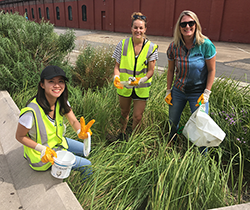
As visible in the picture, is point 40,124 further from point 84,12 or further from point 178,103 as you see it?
point 84,12

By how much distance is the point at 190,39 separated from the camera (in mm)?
2535

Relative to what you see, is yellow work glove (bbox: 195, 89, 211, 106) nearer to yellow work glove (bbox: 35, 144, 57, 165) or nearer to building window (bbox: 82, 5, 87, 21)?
yellow work glove (bbox: 35, 144, 57, 165)

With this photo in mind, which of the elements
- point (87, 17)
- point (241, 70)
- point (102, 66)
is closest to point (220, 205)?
point (102, 66)

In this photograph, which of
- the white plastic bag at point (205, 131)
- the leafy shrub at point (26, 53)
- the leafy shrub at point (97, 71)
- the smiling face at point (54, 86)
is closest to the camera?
the smiling face at point (54, 86)

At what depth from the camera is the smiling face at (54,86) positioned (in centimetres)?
205

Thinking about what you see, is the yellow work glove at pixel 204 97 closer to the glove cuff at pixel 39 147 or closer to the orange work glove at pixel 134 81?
the orange work glove at pixel 134 81

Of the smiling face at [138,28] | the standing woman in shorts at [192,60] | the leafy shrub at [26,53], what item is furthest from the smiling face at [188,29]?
the leafy shrub at [26,53]

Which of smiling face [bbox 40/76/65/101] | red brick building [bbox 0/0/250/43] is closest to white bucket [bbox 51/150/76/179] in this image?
smiling face [bbox 40/76/65/101]

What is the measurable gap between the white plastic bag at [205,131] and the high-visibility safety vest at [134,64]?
0.86 metres

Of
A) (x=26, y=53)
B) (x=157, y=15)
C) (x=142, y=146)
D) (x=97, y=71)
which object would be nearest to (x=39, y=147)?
(x=142, y=146)

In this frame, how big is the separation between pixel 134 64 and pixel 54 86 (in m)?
1.28

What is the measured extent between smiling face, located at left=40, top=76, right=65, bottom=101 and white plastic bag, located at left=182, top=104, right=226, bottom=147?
148 cm

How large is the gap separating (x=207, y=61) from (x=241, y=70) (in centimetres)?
732

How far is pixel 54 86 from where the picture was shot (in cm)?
205
